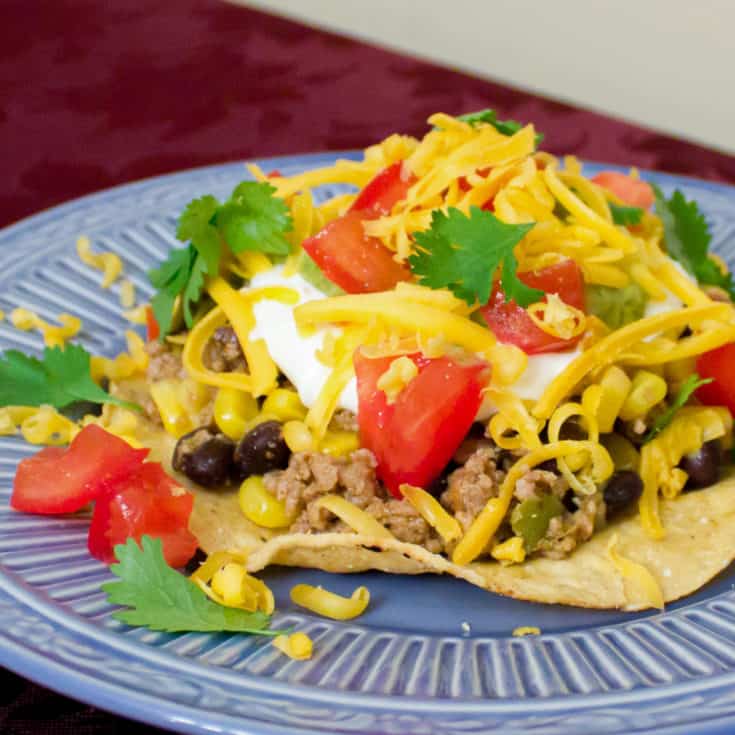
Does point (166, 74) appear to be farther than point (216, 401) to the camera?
Yes

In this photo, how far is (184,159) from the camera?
6.03 m

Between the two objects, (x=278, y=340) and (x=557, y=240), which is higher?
(x=557, y=240)

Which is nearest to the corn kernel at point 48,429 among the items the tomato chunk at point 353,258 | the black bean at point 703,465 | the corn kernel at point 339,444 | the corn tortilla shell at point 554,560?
the corn tortilla shell at point 554,560

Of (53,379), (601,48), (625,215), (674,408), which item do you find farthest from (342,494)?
(601,48)

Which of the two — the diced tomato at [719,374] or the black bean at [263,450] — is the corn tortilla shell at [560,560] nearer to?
the black bean at [263,450]

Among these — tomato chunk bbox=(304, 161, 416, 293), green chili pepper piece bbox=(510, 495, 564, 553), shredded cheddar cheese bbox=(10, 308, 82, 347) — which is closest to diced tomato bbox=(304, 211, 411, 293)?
tomato chunk bbox=(304, 161, 416, 293)

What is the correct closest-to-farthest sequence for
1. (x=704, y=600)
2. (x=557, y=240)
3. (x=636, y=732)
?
(x=636, y=732) → (x=704, y=600) → (x=557, y=240)

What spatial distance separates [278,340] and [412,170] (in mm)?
642

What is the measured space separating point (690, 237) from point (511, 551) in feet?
4.71

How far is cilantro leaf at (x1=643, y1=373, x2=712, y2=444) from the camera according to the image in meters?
3.19

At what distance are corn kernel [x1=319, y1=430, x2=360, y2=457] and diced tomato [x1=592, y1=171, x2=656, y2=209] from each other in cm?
152

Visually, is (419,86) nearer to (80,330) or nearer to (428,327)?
(80,330)

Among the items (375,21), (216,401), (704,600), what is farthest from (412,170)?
(375,21)

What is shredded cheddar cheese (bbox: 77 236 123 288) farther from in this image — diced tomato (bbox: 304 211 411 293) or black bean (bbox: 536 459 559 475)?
black bean (bbox: 536 459 559 475)
